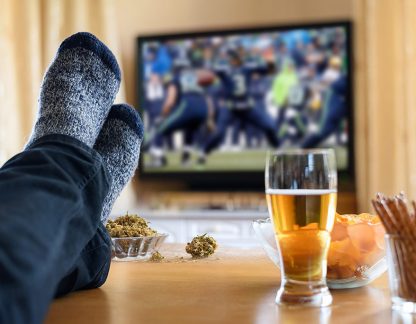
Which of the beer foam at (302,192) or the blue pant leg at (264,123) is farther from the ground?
the beer foam at (302,192)

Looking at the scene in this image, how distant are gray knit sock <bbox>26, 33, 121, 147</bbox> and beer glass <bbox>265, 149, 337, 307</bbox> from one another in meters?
0.36

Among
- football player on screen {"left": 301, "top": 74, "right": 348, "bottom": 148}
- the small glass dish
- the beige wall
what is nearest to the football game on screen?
football player on screen {"left": 301, "top": 74, "right": 348, "bottom": 148}

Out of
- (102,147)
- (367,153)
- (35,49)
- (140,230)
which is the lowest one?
(367,153)

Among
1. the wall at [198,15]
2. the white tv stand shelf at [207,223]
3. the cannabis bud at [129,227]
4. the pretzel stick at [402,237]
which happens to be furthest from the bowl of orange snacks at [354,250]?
the wall at [198,15]

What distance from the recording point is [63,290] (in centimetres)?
73

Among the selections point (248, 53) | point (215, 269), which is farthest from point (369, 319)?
point (248, 53)

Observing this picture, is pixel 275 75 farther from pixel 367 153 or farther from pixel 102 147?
pixel 102 147

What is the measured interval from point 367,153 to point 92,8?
137cm

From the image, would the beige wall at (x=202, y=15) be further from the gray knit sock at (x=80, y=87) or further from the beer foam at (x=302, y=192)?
the beer foam at (x=302, y=192)

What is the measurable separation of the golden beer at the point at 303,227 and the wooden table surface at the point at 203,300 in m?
0.04

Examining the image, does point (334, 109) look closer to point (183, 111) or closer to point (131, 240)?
point (183, 111)

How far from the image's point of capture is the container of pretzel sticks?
1.96 feet

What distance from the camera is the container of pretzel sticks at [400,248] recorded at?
599 mm

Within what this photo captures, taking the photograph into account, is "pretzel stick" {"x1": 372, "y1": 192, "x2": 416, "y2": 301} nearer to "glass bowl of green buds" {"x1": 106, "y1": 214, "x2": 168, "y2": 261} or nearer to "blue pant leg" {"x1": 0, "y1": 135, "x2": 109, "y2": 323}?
"blue pant leg" {"x1": 0, "y1": 135, "x2": 109, "y2": 323}
